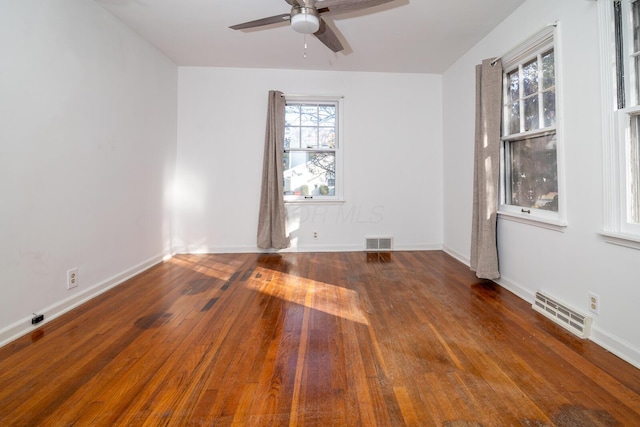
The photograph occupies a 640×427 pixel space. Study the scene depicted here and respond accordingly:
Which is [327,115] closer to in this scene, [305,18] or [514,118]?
[305,18]

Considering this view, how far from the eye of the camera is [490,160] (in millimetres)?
2762

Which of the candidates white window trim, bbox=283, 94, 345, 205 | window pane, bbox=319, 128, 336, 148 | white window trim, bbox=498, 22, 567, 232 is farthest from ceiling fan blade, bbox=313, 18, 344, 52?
white window trim, bbox=498, 22, 567, 232

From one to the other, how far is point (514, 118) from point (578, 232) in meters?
1.29

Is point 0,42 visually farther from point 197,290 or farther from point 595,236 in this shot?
point 595,236

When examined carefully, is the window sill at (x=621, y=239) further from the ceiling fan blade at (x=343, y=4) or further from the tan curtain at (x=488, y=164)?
the ceiling fan blade at (x=343, y=4)

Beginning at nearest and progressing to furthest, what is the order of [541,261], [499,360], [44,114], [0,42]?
[499,360]
[0,42]
[44,114]
[541,261]

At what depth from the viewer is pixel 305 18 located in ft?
6.80

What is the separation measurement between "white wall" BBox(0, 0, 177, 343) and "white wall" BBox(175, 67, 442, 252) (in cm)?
64

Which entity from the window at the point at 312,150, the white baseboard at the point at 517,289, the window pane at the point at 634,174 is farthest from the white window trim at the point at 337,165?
the window pane at the point at 634,174

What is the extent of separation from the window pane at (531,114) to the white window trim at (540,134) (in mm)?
90

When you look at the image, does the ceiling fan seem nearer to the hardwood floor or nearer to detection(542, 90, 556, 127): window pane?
detection(542, 90, 556, 127): window pane

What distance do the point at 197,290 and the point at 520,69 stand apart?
368 centimetres

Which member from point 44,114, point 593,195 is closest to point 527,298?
point 593,195

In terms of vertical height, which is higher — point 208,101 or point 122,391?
point 208,101
